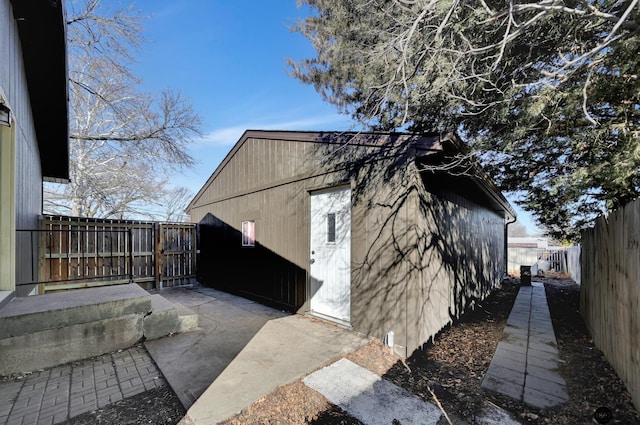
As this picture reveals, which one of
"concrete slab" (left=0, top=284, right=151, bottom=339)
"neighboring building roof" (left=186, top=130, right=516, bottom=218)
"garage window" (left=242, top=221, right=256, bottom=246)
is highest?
"neighboring building roof" (left=186, top=130, right=516, bottom=218)

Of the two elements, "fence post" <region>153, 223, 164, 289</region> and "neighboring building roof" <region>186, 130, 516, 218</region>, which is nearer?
"neighboring building roof" <region>186, 130, 516, 218</region>

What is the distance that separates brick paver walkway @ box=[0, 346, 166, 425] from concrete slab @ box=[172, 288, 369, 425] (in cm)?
23

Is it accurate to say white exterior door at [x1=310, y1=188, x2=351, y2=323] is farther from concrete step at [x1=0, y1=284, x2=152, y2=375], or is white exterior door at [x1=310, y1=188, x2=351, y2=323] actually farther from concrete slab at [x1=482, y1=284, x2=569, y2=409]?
concrete step at [x1=0, y1=284, x2=152, y2=375]

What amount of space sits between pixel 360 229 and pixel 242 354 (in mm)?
2293

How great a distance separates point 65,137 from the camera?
5.60 m

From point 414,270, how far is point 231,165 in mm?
5690

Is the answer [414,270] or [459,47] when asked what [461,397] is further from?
[459,47]

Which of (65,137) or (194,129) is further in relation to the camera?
(194,129)

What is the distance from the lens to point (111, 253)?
6809 millimetres

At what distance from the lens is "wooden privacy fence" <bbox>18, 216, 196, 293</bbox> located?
242 inches

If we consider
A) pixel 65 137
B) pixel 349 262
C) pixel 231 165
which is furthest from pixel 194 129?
pixel 349 262

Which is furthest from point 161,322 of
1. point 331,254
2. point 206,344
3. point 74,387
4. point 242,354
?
point 331,254

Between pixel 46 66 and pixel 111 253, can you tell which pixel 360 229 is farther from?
pixel 111 253

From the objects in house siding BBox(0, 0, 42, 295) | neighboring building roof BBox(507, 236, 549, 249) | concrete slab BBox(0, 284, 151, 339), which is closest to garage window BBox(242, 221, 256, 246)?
concrete slab BBox(0, 284, 151, 339)
